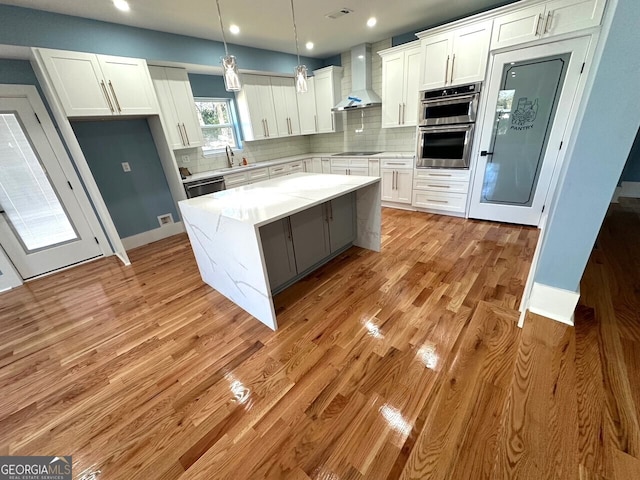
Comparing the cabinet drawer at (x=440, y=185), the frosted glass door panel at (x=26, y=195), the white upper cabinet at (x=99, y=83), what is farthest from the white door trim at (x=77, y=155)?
the cabinet drawer at (x=440, y=185)

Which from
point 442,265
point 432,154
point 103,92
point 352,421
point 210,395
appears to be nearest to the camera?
point 352,421

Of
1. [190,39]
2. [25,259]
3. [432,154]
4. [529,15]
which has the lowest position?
[25,259]

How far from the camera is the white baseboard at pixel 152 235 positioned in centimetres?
369

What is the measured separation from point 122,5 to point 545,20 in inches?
169

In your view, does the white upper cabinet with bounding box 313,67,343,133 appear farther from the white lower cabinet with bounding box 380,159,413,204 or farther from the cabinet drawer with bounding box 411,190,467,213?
the cabinet drawer with bounding box 411,190,467,213

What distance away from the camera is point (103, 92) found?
286cm

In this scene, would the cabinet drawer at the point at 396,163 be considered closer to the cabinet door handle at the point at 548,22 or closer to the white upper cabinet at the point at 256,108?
the cabinet door handle at the point at 548,22

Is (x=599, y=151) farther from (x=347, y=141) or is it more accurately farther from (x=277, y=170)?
(x=347, y=141)

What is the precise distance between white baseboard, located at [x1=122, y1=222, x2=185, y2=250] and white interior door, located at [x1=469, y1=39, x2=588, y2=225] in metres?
4.65

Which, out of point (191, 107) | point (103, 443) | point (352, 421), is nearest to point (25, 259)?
point (191, 107)

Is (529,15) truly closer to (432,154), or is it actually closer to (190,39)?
(432,154)

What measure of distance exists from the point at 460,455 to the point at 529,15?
3.99 m

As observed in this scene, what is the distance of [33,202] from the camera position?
2.97 m

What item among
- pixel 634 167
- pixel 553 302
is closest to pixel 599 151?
pixel 553 302
